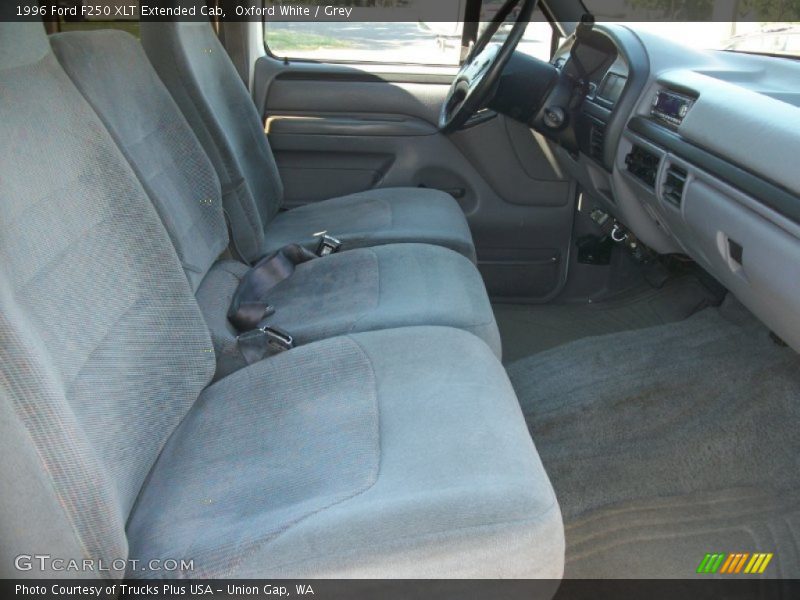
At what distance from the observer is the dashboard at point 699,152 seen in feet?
4.47

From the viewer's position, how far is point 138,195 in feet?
4.29

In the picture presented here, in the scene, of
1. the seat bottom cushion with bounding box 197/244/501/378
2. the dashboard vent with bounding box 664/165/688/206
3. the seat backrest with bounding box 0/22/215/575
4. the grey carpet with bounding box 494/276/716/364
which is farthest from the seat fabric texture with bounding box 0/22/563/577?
the grey carpet with bounding box 494/276/716/364

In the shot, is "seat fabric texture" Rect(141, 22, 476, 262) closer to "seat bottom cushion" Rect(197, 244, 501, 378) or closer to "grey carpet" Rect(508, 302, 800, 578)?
"seat bottom cushion" Rect(197, 244, 501, 378)

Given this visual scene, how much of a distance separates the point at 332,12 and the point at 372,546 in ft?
6.72

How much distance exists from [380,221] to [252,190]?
355 mm

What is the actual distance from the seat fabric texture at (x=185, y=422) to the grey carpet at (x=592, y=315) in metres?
1.09

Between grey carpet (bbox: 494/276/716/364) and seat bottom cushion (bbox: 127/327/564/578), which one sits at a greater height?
seat bottom cushion (bbox: 127/327/564/578)

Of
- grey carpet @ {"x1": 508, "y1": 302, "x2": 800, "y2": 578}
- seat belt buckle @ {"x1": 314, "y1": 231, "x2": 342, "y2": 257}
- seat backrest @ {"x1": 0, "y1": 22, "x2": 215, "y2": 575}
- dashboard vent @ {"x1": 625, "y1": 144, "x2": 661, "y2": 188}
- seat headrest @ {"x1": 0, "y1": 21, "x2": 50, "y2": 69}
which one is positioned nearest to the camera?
seat backrest @ {"x1": 0, "y1": 22, "x2": 215, "y2": 575}

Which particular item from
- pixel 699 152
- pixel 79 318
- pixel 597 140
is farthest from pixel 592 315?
pixel 79 318

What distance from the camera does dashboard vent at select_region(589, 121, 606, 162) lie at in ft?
6.78

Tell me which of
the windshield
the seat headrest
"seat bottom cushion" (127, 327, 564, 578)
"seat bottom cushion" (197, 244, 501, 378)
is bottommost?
"seat bottom cushion" (197, 244, 501, 378)

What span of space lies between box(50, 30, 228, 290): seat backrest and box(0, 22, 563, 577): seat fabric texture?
0.16 meters

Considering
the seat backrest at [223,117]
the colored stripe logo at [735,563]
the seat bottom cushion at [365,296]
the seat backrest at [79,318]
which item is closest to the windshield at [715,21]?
the seat bottom cushion at [365,296]

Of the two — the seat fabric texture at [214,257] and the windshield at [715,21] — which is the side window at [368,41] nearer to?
the windshield at [715,21]
